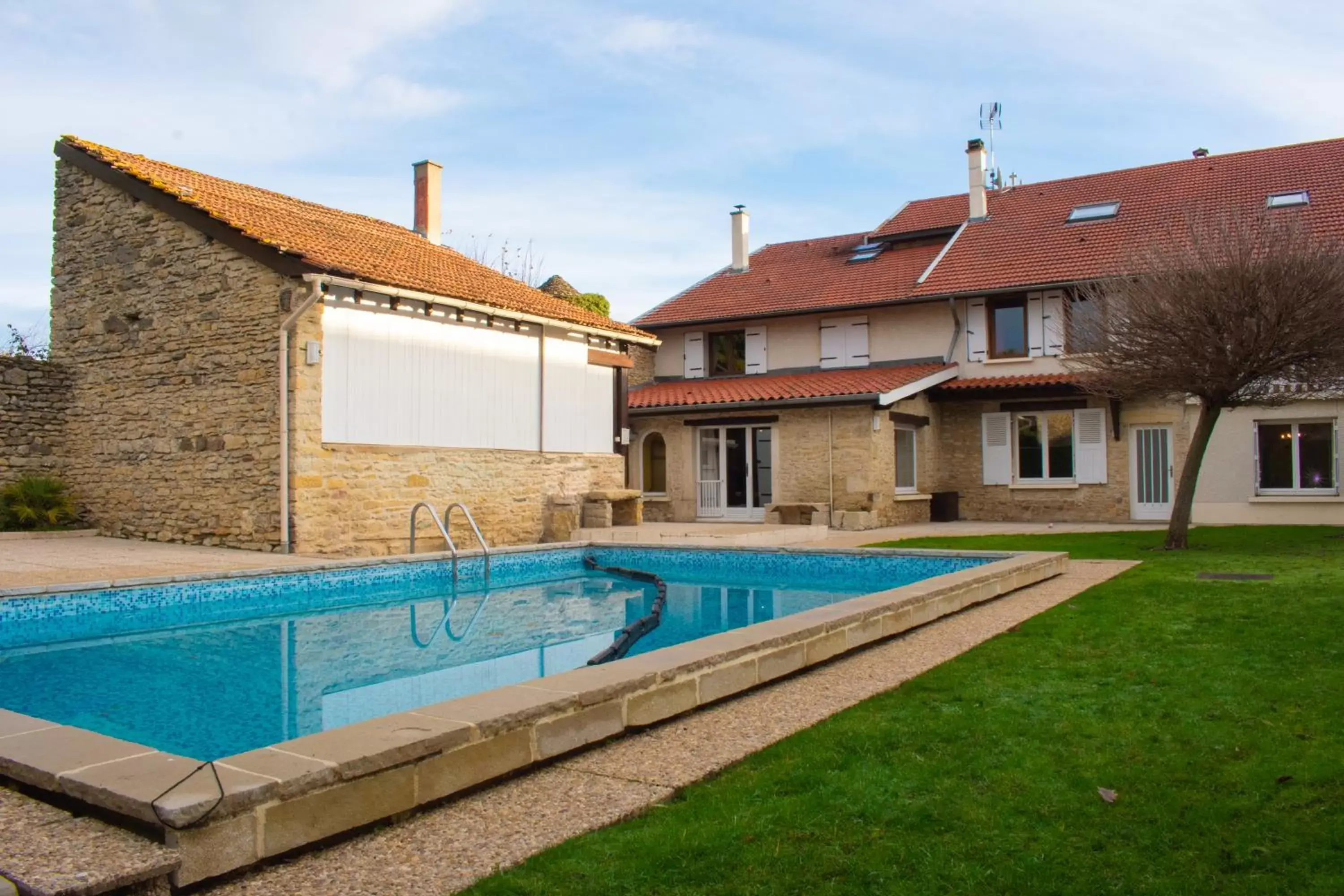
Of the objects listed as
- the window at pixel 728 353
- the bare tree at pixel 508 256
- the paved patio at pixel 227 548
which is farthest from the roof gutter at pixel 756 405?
the bare tree at pixel 508 256

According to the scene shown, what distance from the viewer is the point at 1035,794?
3465 millimetres

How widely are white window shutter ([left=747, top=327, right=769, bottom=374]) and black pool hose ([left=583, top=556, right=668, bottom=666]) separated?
11351mm

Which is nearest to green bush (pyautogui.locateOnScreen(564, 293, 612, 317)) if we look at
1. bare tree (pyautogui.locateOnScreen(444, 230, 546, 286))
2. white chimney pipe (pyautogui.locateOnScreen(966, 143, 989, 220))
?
bare tree (pyautogui.locateOnScreen(444, 230, 546, 286))

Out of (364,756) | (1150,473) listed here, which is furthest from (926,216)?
(364,756)

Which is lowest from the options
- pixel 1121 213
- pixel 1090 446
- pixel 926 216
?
pixel 1090 446

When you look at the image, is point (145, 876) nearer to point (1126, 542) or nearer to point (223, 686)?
point (223, 686)

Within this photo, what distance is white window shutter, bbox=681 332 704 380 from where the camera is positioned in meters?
24.7

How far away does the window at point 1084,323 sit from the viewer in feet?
45.5

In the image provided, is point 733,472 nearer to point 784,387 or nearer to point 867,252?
point 784,387

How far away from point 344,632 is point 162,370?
7279 mm

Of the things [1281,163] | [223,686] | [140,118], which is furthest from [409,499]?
[1281,163]

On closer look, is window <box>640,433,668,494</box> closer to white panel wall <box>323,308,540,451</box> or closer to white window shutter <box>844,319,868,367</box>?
white window shutter <box>844,319,868,367</box>

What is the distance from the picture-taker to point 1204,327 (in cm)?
1226

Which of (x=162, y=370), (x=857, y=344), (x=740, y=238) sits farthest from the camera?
(x=740, y=238)
